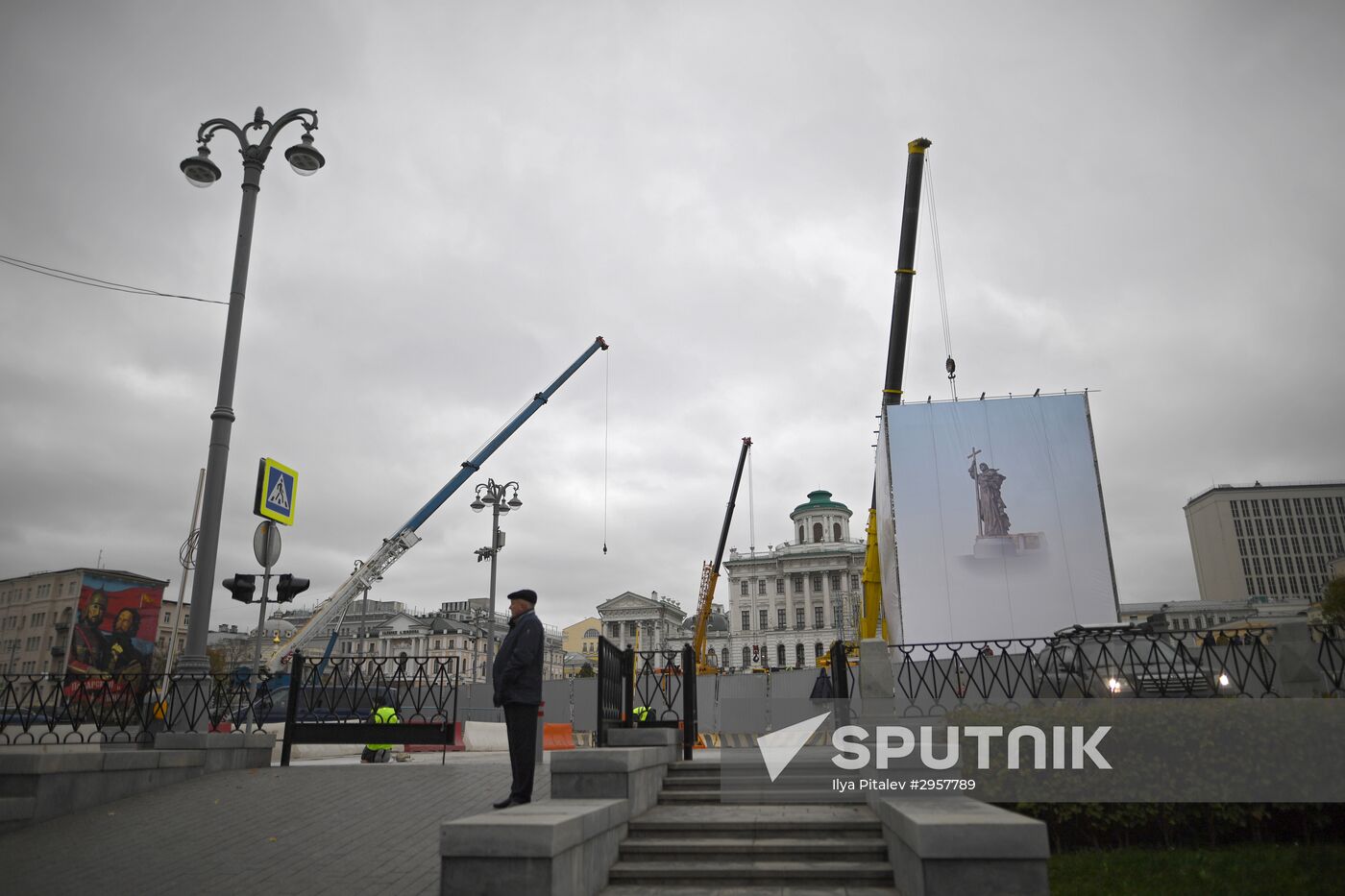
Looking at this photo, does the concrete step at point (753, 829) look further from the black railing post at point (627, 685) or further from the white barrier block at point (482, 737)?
the white barrier block at point (482, 737)

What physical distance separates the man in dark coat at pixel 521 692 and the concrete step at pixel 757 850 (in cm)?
97

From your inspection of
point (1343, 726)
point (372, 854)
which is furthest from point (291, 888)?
point (1343, 726)

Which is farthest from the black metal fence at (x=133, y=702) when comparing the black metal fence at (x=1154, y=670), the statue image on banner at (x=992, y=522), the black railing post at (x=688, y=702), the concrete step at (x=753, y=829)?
the statue image on banner at (x=992, y=522)

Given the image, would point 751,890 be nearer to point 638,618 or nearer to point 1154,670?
point 1154,670

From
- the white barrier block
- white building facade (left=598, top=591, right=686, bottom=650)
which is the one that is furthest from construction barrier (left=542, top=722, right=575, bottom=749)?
white building facade (left=598, top=591, right=686, bottom=650)

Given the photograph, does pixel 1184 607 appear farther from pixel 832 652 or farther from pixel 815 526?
pixel 832 652

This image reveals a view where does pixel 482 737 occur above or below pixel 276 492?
below

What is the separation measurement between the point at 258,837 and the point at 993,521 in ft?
93.6

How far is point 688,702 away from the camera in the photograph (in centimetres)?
1009

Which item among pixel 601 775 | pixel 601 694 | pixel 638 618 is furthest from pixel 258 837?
pixel 638 618

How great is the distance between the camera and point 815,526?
116 metres

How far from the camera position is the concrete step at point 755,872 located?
6.22 meters

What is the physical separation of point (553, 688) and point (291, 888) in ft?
84.2

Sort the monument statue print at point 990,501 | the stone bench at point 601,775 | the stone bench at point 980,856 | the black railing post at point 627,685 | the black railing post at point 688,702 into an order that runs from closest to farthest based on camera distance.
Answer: the stone bench at point 980,856
the stone bench at point 601,775
the black railing post at point 688,702
the black railing post at point 627,685
the monument statue print at point 990,501
